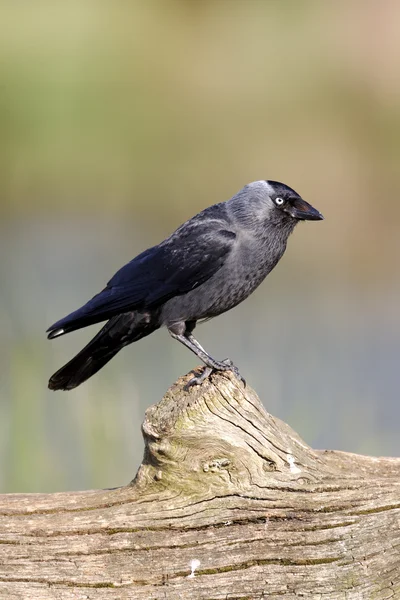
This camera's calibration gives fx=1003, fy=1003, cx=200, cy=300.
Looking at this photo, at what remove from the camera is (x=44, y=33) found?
1002 cm

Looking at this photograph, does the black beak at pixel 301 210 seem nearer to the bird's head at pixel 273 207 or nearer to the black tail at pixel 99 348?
the bird's head at pixel 273 207

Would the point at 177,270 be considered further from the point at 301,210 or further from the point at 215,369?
the point at 301,210

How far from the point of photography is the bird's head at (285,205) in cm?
454

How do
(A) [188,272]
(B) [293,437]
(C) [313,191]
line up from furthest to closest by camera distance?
(C) [313,191], (A) [188,272], (B) [293,437]

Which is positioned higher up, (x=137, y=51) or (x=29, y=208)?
(x=137, y=51)

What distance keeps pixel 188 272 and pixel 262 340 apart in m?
1.54

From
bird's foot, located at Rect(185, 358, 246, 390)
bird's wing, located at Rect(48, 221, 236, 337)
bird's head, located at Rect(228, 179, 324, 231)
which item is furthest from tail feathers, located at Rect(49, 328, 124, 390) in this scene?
bird's head, located at Rect(228, 179, 324, 231)

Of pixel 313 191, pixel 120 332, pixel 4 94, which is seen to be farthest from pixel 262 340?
pixel 4 94

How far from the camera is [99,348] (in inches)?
174

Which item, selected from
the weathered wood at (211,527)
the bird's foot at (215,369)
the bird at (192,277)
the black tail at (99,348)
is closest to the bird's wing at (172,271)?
the bird at (192,277)

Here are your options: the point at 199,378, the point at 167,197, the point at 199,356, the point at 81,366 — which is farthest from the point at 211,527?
Answer: the point at 167,197

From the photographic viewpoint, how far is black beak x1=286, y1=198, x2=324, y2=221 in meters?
4.51

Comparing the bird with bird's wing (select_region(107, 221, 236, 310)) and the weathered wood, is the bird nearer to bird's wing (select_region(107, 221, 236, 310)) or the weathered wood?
bird's wing (select_region(107, 221, 236, 310))

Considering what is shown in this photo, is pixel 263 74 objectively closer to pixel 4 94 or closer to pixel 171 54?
pixel 171 54
